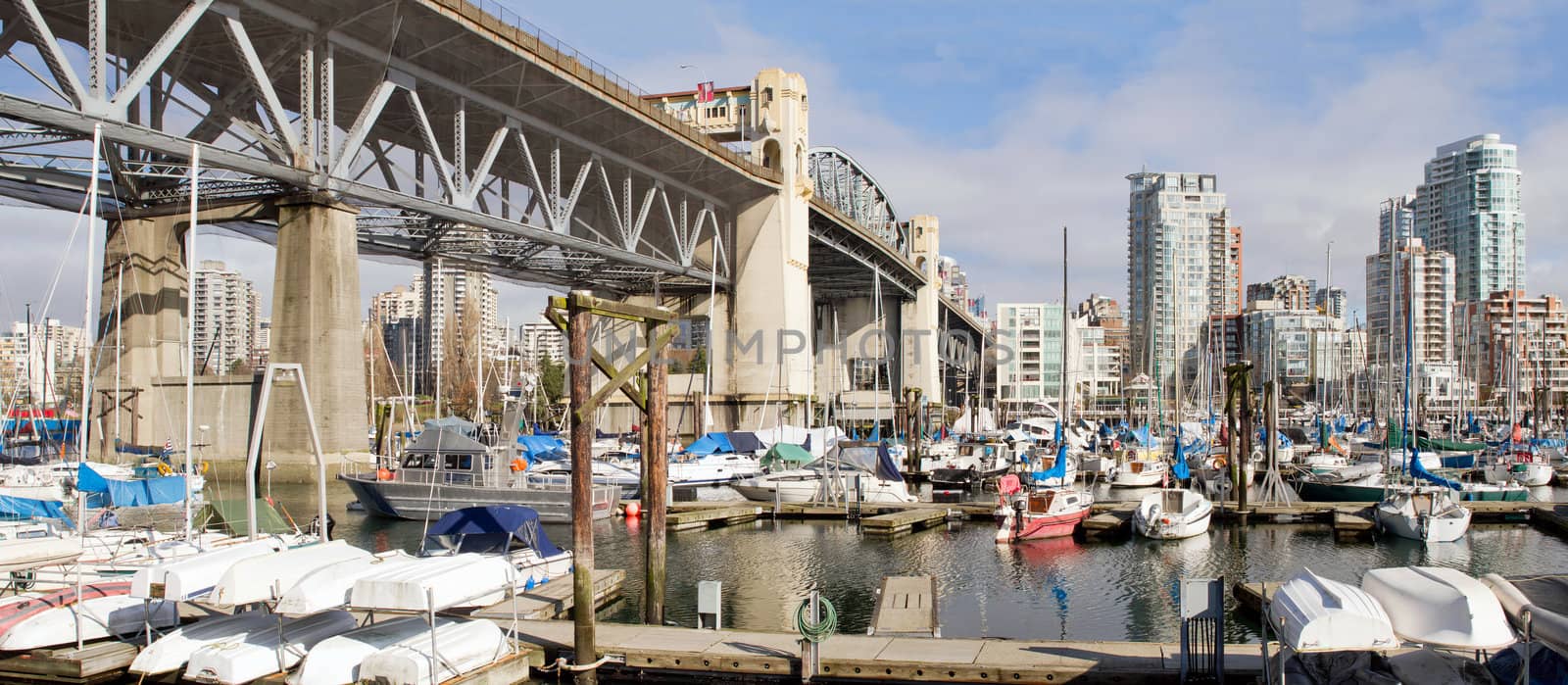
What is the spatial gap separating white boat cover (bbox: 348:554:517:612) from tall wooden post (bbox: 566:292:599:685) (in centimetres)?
127

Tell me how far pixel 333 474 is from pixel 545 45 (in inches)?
768

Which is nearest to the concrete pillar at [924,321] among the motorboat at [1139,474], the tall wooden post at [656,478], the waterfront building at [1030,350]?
the waterfront building at [1030,350]

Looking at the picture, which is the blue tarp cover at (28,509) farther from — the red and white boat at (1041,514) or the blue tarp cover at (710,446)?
the blue tarp cover at (710,446)

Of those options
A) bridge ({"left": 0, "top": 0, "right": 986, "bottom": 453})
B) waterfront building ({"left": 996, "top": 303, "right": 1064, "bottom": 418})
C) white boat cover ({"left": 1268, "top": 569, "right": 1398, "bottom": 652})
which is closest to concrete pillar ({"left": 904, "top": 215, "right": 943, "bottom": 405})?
waterfront building ({"left": 996, "top": 303, "right": 1064, "bottom": 418})

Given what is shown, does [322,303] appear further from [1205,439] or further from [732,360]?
[1205,439]

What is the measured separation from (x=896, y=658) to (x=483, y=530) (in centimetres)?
927

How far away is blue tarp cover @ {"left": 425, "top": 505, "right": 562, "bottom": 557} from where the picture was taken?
20.8 m

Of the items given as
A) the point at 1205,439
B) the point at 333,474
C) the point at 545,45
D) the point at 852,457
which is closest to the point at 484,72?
the point at 545,45

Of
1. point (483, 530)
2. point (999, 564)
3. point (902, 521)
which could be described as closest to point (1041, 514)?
point (999, 564)

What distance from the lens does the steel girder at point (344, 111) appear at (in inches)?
1375

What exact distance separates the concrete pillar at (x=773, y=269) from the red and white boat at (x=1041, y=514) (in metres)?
38.0

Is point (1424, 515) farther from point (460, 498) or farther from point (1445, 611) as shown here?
point (460, 498)

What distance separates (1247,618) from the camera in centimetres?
2095

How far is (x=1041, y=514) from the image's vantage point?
3188 centimetres
